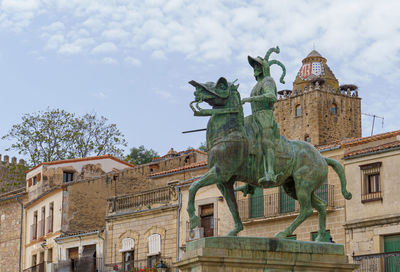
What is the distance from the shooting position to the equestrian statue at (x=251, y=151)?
45.3 ft

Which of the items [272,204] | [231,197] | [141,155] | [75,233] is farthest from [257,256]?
[141,155]

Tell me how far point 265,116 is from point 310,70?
260 ft

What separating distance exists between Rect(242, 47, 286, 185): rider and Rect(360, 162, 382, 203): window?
18.3m

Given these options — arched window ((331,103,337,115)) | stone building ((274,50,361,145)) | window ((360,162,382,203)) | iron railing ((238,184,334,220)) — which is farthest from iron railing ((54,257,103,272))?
arched window ((331,103,337,115))

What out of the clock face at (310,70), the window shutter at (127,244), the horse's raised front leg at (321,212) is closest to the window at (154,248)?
the window shutter at (127,244)

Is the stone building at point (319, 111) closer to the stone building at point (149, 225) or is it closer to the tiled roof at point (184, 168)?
the tiled roof at point (184, 168)

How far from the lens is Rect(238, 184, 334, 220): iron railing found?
3344 cm

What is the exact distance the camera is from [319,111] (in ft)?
279

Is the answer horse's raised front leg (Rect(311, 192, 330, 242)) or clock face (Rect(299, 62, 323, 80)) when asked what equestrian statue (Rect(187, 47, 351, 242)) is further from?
clock face (Rect(299, 62, 323, 80))

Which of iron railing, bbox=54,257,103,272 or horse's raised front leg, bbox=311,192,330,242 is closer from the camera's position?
horse's raised front leg, bbox=311,192,330,242

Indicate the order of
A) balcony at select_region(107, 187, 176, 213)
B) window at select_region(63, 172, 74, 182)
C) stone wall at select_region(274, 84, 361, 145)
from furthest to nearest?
stone wall at select_region(274, 84, 361, 145) < window at select_region(63, 172, 74, 182) < balcony at select_region(107, 187, 176, 213)

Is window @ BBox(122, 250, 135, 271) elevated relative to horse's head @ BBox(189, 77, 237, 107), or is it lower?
lower

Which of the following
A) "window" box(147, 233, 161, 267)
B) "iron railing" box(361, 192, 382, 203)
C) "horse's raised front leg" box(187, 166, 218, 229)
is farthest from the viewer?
"window" box(147, 233, 161, 267)

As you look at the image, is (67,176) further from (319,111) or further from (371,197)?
(319,111)
